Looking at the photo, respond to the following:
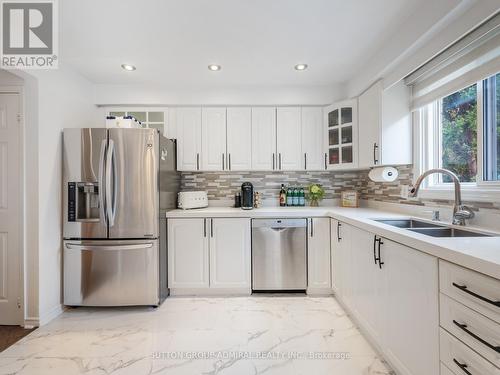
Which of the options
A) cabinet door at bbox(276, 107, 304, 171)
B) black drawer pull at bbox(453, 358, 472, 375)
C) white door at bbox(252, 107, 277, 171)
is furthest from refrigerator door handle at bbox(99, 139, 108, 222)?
black drawer pull at bbox(453, 358, 472, 375)

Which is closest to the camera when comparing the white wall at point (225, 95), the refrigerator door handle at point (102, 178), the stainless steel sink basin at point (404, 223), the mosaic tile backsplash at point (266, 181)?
the stainless steel sink basin at point (404, 223)

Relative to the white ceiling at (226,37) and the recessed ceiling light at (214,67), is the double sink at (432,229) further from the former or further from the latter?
the recessed ceiling light at (214,67)

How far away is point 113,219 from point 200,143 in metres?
1.25

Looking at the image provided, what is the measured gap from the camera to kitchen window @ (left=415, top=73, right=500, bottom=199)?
5.23 ft

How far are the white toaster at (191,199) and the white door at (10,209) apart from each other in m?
1.37

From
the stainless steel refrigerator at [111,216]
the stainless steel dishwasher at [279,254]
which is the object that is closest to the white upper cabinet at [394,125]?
the stainless steel dishwasher at [279,254]

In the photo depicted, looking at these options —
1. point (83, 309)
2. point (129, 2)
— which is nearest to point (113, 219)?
point (83, 309)

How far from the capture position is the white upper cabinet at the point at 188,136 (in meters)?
2.92

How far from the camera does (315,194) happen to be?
123 inches

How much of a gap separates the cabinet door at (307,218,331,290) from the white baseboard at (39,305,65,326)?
2.39 meters

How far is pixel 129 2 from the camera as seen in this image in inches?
62.2

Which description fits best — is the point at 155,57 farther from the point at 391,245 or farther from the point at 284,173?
the point at 391,245

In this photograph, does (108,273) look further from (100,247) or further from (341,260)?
(341,260)

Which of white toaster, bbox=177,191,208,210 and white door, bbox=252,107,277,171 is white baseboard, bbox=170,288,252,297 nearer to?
white toaster, bbox=177,191,208,210
